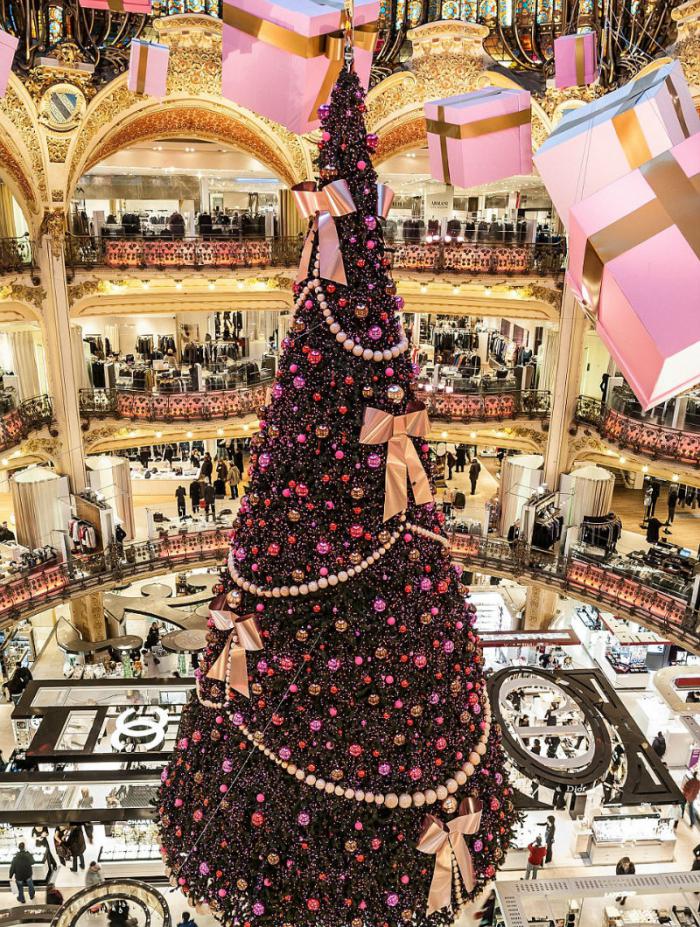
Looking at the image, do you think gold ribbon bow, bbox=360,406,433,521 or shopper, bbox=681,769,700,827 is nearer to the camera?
gold ribbon bow, bbox=360,406,433,521

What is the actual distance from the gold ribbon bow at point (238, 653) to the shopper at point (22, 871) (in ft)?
24.0

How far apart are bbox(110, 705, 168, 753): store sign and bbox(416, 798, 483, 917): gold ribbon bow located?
7.13 metres

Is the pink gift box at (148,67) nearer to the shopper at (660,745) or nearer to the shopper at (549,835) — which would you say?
the shopper at (549,835)

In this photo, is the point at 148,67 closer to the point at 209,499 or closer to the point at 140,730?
the point at 140,730

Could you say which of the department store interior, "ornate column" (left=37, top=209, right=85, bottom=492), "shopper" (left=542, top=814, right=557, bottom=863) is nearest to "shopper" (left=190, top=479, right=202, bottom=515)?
the department store interior

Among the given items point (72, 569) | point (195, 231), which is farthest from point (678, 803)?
point (195, 231)

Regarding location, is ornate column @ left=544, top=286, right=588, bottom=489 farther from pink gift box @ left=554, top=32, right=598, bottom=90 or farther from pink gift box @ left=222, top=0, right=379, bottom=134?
pink gift box @ left=222, top=0, right=379, bottom=134

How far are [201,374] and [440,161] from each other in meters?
12.7

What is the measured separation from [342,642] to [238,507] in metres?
9.24

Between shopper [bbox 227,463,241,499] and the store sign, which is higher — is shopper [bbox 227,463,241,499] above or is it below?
above

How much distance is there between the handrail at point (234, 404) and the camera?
56.1 feet

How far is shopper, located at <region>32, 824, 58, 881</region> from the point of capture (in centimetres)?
1062

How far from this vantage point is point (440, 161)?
6059 mm

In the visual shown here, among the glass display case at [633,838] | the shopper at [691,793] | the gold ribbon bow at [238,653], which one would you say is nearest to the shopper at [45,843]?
the gold ribbon bow at [238,653]
